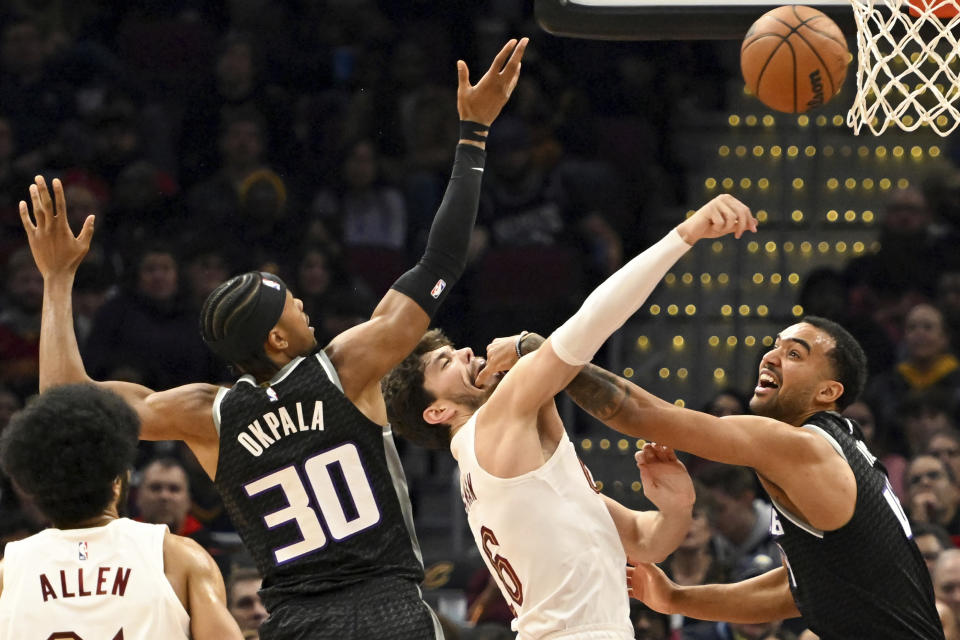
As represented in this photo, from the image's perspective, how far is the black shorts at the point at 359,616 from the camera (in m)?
4.16

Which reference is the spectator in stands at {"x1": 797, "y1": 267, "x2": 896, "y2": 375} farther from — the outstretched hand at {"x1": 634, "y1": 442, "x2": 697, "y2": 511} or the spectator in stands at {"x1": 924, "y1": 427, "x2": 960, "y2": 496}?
the outstretched hand at {"x1": 634, "y1": 442, "x2": 697, "y2": 511}

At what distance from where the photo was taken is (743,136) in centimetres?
1092

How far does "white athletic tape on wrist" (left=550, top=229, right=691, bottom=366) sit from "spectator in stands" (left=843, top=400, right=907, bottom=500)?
4.30m

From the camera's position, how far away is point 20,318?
30.7ft

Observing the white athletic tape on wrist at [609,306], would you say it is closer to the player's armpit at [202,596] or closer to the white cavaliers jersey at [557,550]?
the white cavaliers jersey at [557,550]

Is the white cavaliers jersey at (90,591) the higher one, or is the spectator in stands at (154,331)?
the white cavaliers jersey at (90,591)

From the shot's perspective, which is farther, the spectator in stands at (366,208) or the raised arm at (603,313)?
the spectator in stands at (366,208)

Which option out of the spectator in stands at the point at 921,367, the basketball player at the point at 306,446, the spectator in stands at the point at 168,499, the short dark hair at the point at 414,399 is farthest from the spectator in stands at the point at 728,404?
the basketball player at the point at 306,446

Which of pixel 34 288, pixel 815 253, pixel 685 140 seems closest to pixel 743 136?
pixel 685 140

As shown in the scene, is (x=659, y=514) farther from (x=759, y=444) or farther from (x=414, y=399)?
(x=414, y=399)

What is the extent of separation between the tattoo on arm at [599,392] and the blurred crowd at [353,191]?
322 centimetres

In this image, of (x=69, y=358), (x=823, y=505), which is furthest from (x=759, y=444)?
(x=69, y=358)

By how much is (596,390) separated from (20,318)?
19.0 feet

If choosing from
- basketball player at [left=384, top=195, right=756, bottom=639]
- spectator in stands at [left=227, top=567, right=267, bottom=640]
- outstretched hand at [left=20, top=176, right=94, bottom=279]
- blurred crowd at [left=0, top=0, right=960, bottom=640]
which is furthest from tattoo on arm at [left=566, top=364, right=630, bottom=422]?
blurred crowd at [left=0, top=0, right=960, bottom=640]
